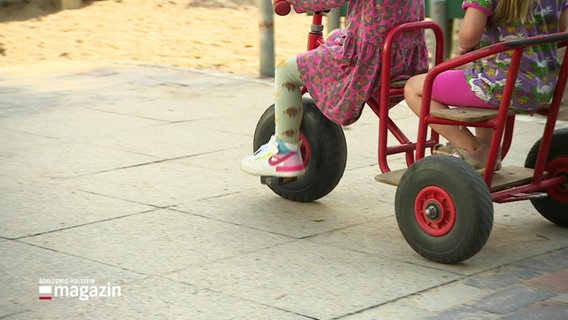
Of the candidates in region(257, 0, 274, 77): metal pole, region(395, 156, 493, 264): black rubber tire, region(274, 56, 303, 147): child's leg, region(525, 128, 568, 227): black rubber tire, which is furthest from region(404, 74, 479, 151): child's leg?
region(257, 0, 274, 77): metal pole

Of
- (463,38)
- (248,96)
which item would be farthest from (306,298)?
(248,96)

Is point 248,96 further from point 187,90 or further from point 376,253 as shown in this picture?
point 376,253

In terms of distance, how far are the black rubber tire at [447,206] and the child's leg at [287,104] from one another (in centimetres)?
84

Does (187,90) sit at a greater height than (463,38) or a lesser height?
lesser

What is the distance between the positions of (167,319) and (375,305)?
79 centimetres

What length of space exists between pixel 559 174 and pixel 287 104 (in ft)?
4.40

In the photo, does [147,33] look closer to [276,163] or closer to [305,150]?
[305,150]

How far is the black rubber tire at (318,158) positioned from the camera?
536 centimetres

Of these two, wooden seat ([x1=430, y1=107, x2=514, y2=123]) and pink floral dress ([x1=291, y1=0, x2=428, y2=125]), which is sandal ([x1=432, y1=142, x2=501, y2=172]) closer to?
wooden seat ([x1=430, y1=107, x2=514, y2=123])

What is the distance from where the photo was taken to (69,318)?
386 cm

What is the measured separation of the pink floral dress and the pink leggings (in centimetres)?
28

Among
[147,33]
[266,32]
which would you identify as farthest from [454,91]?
[147,33]

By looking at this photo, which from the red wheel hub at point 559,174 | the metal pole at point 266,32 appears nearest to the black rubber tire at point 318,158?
the red wheel hub at point 559,174

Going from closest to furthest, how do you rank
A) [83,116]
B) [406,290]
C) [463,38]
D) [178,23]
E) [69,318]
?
[69,318]
[406,290]
[463,38]
[83,116]
[178,23]
